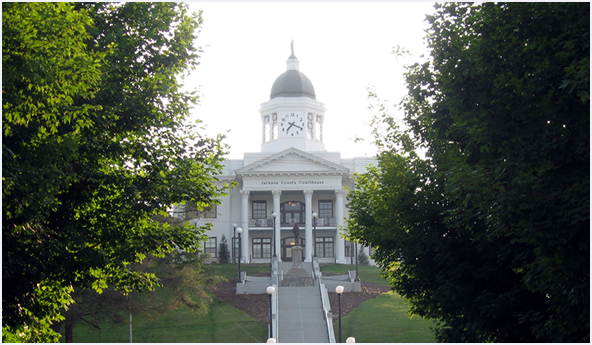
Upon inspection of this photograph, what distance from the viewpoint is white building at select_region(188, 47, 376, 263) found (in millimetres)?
53312

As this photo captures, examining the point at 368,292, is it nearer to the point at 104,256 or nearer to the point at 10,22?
the point at 104,256

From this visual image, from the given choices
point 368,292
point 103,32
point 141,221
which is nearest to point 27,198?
point 141,221

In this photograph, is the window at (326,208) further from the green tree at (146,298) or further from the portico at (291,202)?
the green tree at (146,298)

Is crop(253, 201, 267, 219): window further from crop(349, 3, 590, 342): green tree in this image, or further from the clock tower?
crop(349, 3, 590, 342): green tree

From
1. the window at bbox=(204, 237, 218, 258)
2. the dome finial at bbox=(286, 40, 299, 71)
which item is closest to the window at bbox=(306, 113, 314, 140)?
the dome finial at bbox=(286, 40, 299, 71)

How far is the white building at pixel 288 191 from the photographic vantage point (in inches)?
2099

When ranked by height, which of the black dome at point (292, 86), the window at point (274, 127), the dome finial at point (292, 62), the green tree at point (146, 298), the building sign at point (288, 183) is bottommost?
the green tree at point (146, 298)

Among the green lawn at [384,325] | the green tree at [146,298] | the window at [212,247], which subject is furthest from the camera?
the window at [212,247]

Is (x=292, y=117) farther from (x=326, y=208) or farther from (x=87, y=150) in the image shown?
(x=87, y=150)

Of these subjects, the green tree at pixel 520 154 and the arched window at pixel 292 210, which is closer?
the green tree at pixel 520 154

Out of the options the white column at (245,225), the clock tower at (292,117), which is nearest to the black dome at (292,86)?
the clock tower at (292,117)

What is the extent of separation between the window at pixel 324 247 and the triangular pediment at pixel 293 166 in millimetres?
5805

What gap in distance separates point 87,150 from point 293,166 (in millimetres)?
41436

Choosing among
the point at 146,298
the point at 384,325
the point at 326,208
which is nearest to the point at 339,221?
the point at 326,208
